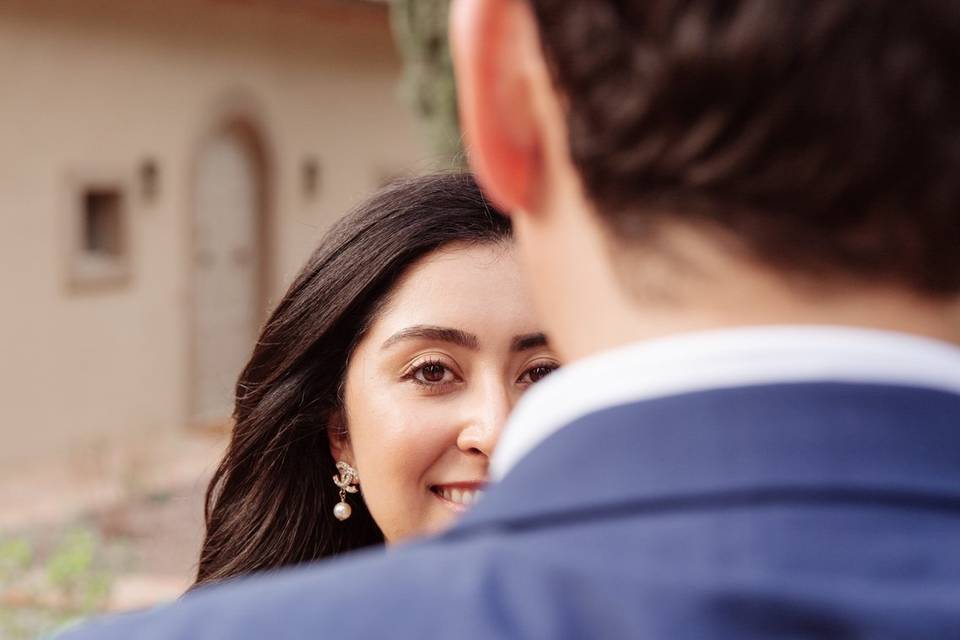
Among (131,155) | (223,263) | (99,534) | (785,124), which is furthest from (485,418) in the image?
(223,263)

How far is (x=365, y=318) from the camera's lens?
2.37 metres

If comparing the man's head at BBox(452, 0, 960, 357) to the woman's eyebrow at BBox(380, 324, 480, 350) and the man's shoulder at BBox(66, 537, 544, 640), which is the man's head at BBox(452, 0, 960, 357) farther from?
the woman's eyebrow at BBox(380, 324, 480, 350)

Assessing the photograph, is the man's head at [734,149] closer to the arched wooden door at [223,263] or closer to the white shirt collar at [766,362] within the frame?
the white shirt collar at [766,362]

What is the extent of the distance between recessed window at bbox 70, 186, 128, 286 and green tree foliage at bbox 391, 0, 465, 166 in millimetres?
3073

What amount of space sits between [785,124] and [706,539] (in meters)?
0.22

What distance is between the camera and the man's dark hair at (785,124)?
76cm

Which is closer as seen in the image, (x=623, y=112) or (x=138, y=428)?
(x=623, y=112)

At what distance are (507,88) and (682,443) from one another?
0.24 metres

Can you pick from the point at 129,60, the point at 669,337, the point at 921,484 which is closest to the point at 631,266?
the point at 669,337

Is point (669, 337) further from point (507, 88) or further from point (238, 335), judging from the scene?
point (238, 335)

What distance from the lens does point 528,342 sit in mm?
2178

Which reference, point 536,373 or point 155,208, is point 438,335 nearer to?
point 536,373

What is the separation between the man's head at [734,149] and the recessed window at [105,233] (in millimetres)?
10029

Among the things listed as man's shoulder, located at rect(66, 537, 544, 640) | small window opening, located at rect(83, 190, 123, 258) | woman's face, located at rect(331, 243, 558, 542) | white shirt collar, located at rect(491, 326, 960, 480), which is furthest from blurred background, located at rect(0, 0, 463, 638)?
white shirt collar, located at rect(491, 326, 960, 480)
